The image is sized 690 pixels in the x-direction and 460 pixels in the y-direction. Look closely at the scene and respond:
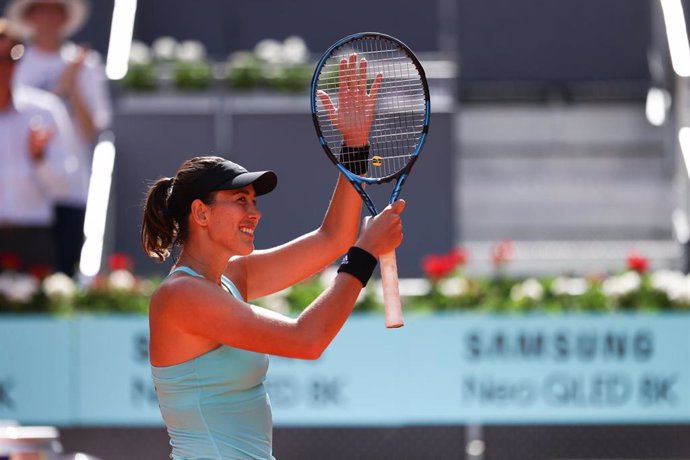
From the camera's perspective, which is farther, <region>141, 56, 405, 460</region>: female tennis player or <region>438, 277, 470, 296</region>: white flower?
<region>438, 277, 470, 296</region>: white flower

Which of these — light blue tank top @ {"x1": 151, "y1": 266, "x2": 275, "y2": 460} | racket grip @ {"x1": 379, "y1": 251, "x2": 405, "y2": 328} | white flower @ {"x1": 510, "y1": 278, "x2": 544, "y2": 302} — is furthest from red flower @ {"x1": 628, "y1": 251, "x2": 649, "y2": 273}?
light blue tank top @ {"x1": 151, "y1": 266, "x2": 275, "y2": 460}

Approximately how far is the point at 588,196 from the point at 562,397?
378 centimetres

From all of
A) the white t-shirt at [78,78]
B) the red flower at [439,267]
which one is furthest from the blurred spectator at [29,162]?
the red flower at [439,267]

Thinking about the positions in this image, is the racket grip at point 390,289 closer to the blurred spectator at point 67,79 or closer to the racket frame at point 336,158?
the racket frame at point 336,158

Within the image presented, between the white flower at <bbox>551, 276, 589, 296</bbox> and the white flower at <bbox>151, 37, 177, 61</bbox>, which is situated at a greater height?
the white flower at <bbox>151, 37, 177, 61</bbox>

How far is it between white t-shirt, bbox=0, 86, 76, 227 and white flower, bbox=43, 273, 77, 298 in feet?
3.43

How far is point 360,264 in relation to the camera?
310 cm

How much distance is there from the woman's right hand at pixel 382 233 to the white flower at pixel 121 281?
4314 millimetres

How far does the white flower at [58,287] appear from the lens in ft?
24.0

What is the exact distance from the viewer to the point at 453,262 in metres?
7.51

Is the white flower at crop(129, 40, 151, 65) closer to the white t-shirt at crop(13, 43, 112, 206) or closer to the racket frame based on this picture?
the white t-shirt at crop(13, 43, 112, 206)

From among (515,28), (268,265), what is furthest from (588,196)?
(268,265)

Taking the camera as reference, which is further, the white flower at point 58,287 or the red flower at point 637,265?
the red flower at point 637,265

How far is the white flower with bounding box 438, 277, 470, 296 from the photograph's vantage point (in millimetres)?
7246
